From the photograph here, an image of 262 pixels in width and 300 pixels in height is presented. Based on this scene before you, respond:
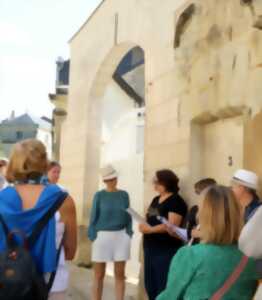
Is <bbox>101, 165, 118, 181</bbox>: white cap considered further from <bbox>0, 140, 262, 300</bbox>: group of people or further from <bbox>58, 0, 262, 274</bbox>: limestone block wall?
<bbox>0, 140, 262, 300</bbox>: group of people

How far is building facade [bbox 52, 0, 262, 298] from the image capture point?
14.6ft

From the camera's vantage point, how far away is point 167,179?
5184 mm

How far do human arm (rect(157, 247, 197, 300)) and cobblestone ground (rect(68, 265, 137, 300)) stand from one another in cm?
394

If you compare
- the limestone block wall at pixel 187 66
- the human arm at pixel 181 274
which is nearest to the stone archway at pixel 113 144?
the limestone block wall at pixel 187 66

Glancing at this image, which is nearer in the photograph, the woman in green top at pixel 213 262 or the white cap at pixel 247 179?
the woman in green top at pixel 213 262

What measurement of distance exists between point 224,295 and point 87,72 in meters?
7.01

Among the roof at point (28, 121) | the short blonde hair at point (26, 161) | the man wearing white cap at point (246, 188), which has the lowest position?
the man wearing white cap at point (246, 188)

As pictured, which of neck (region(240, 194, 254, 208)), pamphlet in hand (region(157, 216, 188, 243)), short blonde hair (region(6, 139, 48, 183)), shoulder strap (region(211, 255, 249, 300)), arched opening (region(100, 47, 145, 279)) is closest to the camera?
shoulder strap (region(211, 255, 249, 300))

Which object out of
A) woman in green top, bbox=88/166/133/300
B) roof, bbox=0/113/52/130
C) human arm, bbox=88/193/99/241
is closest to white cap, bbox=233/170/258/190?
woman in green top, bbox=88/166/133/300

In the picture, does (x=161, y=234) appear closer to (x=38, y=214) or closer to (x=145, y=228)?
(x=145, y=228)

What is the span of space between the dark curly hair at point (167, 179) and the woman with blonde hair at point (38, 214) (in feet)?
7.25

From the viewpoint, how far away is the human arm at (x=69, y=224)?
2963 millimetres

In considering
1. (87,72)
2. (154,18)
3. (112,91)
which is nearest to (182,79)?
(154,18)

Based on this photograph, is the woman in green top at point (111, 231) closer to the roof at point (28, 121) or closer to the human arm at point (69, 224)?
the human arm at point (69, 224)
